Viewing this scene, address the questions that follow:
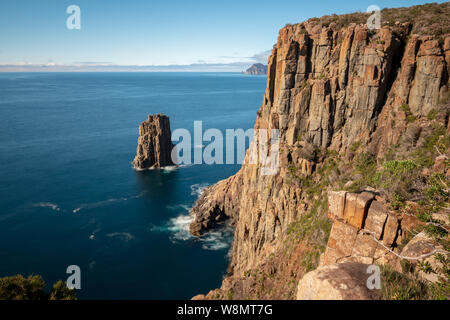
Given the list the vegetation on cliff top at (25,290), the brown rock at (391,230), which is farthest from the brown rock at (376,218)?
the vegetation on cliff top at (25,290)

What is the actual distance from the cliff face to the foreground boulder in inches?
719

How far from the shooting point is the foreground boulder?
1639 cm

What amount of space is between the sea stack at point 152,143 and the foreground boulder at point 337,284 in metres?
112

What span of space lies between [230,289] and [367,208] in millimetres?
Answer: 23430

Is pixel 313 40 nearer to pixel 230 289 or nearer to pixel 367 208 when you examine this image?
pixel 367 208

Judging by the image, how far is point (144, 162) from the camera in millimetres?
123125

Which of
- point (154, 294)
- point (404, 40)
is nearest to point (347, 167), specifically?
point (404, 40)

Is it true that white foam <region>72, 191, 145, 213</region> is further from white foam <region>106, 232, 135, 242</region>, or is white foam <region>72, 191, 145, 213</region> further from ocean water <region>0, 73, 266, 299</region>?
white foam <region>106, 232, 135, 242</region>

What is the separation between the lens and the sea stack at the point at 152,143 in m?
123

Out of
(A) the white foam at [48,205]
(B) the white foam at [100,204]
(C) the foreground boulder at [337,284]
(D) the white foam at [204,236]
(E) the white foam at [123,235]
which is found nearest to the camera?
(C) the foreground boulder at [337,284]

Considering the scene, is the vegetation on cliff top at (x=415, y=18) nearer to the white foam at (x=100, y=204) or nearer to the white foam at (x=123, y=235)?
the white foam at (x=123, y=235)

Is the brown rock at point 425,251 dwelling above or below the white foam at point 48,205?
above

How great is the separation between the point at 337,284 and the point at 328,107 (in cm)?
3543

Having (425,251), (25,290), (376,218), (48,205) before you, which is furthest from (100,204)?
(425,251)
